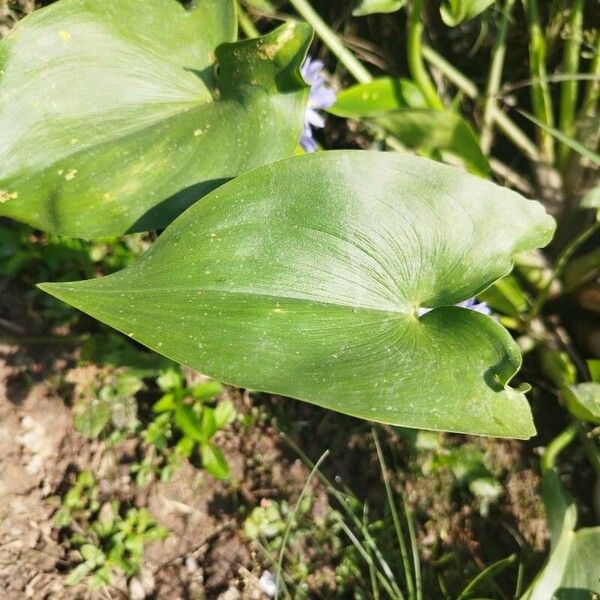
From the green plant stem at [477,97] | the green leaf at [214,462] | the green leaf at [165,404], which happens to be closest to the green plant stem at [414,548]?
the green leaf at [214,462]

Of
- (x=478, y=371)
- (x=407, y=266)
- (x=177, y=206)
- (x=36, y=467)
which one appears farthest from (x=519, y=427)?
(x=36, y=467)

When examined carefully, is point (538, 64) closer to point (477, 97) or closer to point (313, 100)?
point (477, 97)

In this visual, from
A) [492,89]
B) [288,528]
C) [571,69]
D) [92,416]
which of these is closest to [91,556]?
[92,416]

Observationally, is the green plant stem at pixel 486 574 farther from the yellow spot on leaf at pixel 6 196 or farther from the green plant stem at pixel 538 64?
the yellow spot on leaf at pixel 6 196

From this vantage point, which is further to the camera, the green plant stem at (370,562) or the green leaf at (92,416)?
the green leaf at (92,416)

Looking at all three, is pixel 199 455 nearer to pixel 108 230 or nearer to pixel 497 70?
pixel 108 230

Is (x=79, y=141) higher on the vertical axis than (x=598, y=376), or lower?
higher
